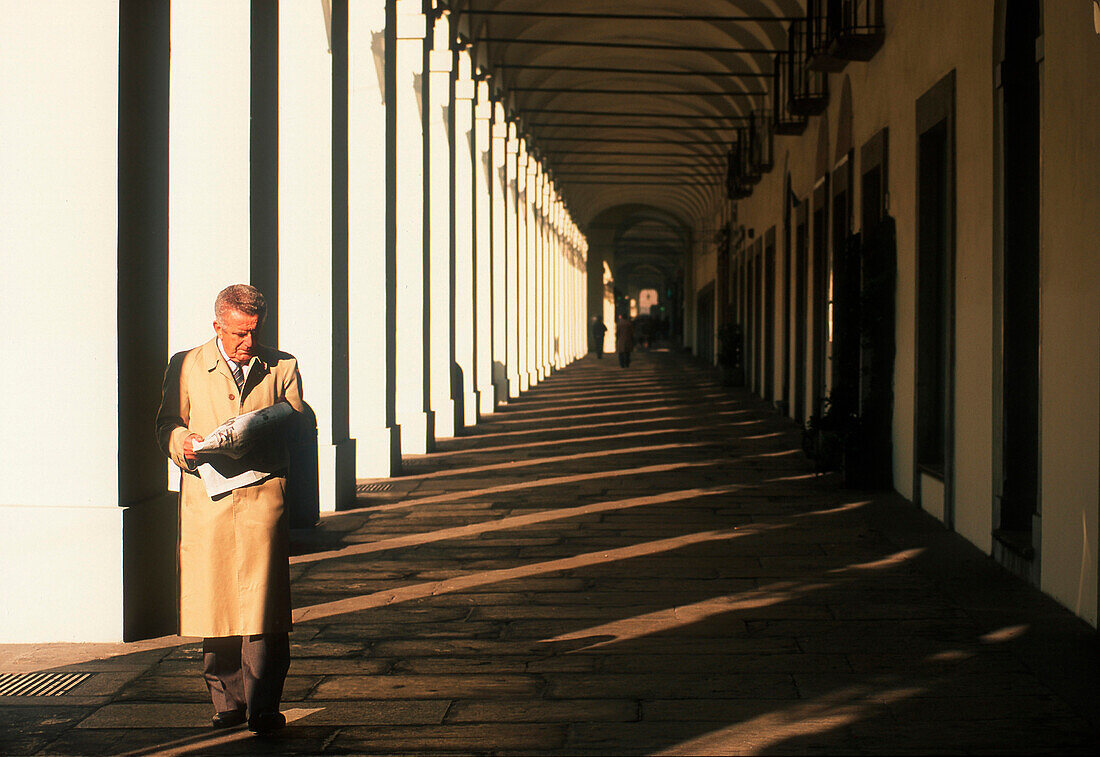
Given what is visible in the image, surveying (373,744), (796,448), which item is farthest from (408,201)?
(373,744)

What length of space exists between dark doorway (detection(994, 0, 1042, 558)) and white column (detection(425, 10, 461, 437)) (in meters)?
9.55

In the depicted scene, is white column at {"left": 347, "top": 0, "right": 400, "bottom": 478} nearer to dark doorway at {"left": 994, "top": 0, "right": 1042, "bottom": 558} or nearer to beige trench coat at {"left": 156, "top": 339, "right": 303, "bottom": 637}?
dark doorway at {"left": 994, "top": 0, "right": 1042, "bottom": 558}

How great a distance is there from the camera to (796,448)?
14273 mm

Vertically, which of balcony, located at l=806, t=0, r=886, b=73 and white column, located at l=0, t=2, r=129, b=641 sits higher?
balcony, located at l=806, t=0, r=886, b=73

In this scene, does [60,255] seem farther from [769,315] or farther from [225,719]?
[769,315]

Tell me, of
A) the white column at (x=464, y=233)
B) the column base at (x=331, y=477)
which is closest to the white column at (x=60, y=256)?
the column base at (x=331, y=477)

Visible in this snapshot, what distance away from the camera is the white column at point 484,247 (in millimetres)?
20734

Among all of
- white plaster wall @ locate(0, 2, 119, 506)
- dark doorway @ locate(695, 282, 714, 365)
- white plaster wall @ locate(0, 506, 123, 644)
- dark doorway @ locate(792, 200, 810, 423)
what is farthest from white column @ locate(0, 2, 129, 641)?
dark doorway @ locate(695, 282, 714, 365)

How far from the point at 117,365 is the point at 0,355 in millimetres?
550

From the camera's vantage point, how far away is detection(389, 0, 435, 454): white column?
1402cm

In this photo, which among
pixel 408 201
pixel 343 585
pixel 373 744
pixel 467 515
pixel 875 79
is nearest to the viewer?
pixel 373 744

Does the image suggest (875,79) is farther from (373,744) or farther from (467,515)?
(373,744)

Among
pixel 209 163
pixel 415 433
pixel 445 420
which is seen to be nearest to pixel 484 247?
pixel 445 420

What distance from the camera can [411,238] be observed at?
557 inches
